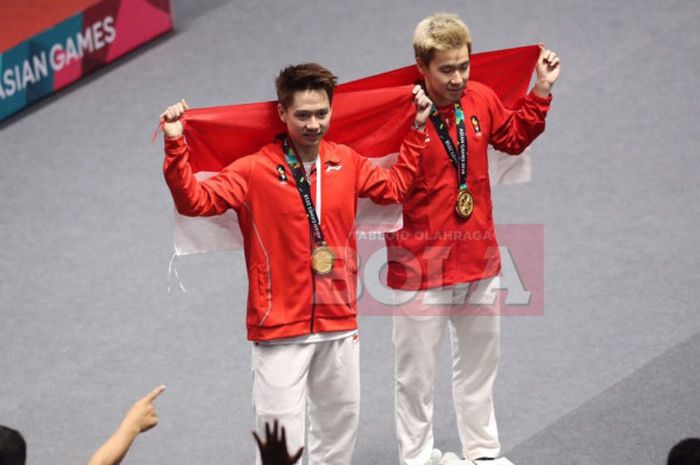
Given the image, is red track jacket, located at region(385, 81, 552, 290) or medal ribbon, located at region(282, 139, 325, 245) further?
red track jacket, located at region(385, 81, 552, 290)

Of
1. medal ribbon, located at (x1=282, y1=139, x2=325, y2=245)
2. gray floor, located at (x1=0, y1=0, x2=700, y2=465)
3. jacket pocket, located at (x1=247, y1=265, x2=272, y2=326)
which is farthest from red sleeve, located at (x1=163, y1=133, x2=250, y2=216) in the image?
gray floor, located at (x1=0, y1=0, x2=700, y2=465)

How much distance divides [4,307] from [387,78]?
10.2ft

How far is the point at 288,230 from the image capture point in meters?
5.80

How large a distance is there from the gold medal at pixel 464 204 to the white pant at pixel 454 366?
359mm

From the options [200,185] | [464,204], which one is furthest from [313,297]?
[464,204]

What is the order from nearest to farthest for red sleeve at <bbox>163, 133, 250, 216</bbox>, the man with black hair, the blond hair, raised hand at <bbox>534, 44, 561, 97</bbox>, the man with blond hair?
red sleeve at <bbox>163, 133, 250, 216</bbox> < the man with black hair < the blond hair < the man with blond hair < raised hand at <bbox>534, 44, 561, 97</bbox>

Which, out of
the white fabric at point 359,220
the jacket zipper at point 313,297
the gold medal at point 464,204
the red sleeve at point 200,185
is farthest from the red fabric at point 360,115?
the jacket zipper at point 313,297

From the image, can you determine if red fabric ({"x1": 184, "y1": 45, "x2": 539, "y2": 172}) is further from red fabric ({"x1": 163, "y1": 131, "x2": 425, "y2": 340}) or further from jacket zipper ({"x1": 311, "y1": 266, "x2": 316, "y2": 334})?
jacket zipper ({"x1": 311, "y1": 266, "x2": 316, "y2": 334})

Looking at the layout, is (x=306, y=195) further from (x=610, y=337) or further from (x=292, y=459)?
(x=610, y=337)

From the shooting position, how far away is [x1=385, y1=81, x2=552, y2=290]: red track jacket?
6.14 m

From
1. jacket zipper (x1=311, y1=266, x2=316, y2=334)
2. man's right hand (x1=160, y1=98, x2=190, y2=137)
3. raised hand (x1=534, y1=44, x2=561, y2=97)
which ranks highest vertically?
raised hand (x1=534, y1=44, x2=561, y2=97)

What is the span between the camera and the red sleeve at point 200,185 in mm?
5590

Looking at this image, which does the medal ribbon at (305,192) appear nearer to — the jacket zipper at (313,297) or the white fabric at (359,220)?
the white fabric at (359,220)

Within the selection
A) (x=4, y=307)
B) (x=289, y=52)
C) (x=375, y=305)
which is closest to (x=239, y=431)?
(x=375, y=305)
